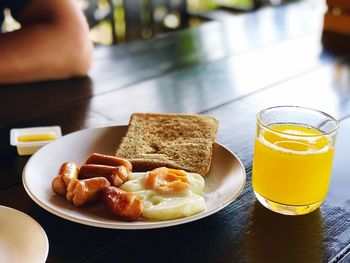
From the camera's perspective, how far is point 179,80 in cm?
158

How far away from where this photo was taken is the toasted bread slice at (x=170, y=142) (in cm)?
98

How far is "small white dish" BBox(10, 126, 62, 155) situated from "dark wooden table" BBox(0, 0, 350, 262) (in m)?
0.02

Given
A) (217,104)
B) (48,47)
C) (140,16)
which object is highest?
(48,47)

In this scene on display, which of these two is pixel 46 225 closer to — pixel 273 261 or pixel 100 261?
pixel 100 261

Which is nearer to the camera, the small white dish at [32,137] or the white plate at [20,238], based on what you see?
the white plate at [20,238]

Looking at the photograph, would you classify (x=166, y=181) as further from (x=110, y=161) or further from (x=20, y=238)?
(x=20, y=238)

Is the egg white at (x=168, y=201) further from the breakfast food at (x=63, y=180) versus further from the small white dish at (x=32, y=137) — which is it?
the small white dish at (x=32, y=137)

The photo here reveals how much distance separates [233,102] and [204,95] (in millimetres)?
91

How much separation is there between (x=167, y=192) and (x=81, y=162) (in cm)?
28

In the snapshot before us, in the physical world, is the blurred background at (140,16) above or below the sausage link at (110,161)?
below

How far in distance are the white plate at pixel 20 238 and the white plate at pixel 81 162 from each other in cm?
4

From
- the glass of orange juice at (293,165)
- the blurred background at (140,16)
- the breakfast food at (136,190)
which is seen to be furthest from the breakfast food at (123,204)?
the blurred background at (140,16)

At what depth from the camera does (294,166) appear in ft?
2.77

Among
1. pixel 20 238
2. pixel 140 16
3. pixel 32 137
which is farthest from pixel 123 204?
pixel 140 16
